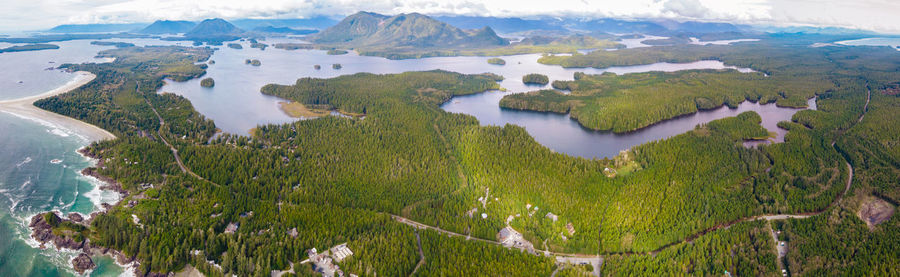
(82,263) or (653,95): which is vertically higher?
(653,95)

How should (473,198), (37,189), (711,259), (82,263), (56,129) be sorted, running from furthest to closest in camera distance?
(56,129)
(37,189)
(473,198)
(711,259)
(82,263)

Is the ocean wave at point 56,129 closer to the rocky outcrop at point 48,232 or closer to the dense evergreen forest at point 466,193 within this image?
the dense evergreen forest at point 466,193

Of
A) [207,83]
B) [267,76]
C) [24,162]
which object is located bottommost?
[24,162]

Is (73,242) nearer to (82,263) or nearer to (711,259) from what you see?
(82,263)

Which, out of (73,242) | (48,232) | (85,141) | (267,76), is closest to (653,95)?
(73,242)

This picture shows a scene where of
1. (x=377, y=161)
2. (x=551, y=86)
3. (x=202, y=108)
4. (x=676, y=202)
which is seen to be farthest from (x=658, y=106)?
(x=202, y=108)

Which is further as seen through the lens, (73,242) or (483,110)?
(483,110)

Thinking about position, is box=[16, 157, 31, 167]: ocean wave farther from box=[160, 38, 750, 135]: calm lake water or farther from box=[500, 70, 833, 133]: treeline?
box=[500, 70, 833, 133]: treeline
